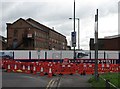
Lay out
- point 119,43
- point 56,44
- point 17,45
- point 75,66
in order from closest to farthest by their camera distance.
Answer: point 75,66 < point 119,43 < point 17,45 < point 56,44

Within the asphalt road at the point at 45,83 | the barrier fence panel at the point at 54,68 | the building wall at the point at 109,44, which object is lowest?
the asphalt road at the point at 45,83

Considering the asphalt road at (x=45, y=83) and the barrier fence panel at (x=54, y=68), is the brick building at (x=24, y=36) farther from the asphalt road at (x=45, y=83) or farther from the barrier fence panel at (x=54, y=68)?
the asphalt road at (x=45, y=83)

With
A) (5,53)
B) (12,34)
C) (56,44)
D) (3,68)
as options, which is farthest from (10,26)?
(3,68)

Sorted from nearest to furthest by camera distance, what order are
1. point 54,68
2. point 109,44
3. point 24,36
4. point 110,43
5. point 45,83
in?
point 45,83
point 54,68
point 110,43
point 109,44
point 24,36

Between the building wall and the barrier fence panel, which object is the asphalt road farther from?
the building wall

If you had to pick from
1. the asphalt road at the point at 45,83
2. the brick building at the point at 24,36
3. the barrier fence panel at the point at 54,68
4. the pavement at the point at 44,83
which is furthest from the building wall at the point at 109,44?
the pavement at the point at 44,83

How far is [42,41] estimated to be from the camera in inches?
4368

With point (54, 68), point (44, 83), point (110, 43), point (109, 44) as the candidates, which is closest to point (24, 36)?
point (109, 44)

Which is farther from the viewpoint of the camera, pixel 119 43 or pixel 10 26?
pixel 10 26

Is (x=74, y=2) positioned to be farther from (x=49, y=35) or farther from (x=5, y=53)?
(x=49, y=35)

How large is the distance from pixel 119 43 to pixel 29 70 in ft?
202

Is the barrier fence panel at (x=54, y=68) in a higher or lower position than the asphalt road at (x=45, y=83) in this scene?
higher

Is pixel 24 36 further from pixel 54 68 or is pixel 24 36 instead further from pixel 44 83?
pixel 44 83

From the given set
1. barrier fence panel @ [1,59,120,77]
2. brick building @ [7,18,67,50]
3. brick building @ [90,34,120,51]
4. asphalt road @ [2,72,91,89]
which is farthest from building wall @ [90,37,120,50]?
asphalt road @ [2,72,91,89]
